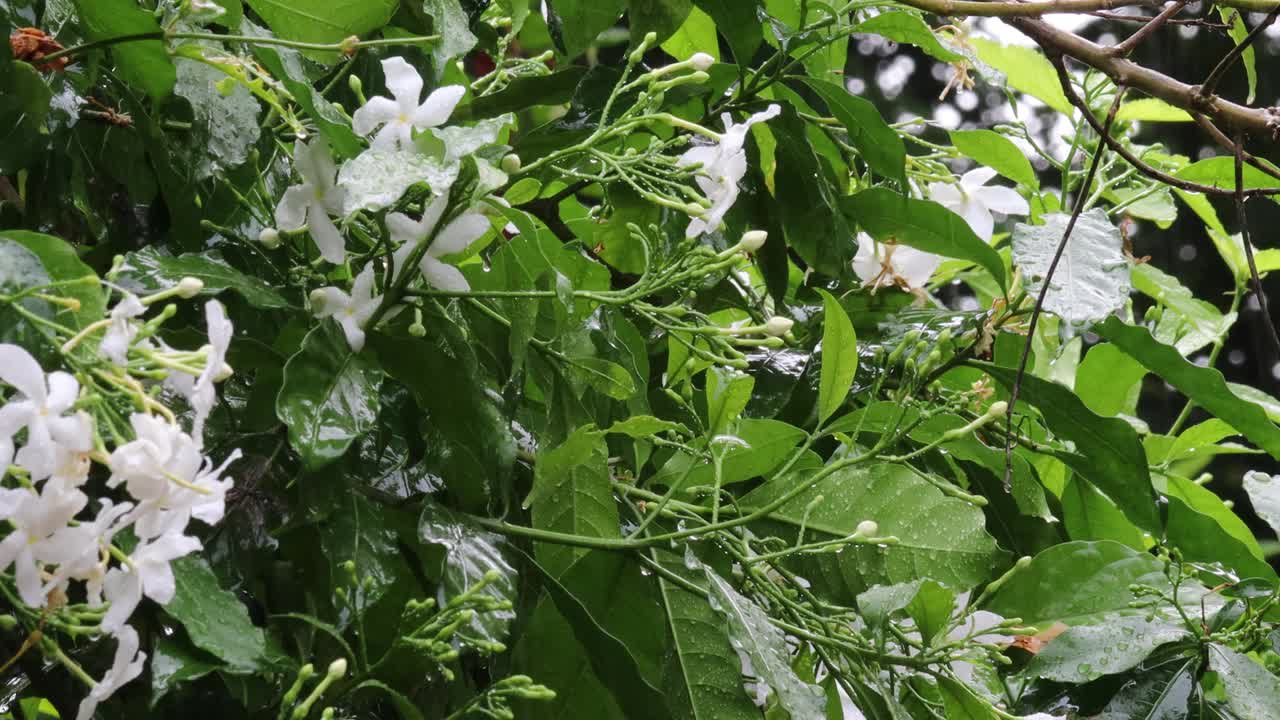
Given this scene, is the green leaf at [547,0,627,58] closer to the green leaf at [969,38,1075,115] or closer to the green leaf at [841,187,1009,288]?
the green leaf at [841,187,1009,288]

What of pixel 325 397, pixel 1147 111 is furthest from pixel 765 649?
pixel 1147 111

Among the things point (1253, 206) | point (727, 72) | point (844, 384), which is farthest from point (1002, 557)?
point (1253, 206)

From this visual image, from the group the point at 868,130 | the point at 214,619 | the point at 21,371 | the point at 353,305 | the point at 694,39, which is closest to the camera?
the point at 21,371

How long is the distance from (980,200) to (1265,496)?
0.29m

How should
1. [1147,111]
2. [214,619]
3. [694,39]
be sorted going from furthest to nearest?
[1147,111] → [694,39] → [214,619]

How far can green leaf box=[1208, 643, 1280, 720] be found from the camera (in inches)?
30.1

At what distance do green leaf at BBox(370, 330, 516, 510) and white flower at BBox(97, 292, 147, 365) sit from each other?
0.65 feet

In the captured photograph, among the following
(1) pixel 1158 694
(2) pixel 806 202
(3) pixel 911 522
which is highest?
(2) pixel 806 202

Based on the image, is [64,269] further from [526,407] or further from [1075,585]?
[1075,585]

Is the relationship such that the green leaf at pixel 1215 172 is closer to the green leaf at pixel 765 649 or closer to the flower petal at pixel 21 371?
the green leaf at pixel 765 649

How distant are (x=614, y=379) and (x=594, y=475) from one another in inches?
2.1

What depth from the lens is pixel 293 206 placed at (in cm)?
63

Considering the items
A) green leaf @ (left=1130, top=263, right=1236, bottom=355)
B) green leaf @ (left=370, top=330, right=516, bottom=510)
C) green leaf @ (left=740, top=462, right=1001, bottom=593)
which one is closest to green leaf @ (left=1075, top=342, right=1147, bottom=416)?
green leaf @ (left=1130, top=263, right=1236, bottom=355)

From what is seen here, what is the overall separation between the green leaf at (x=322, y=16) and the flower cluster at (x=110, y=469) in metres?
0.23
